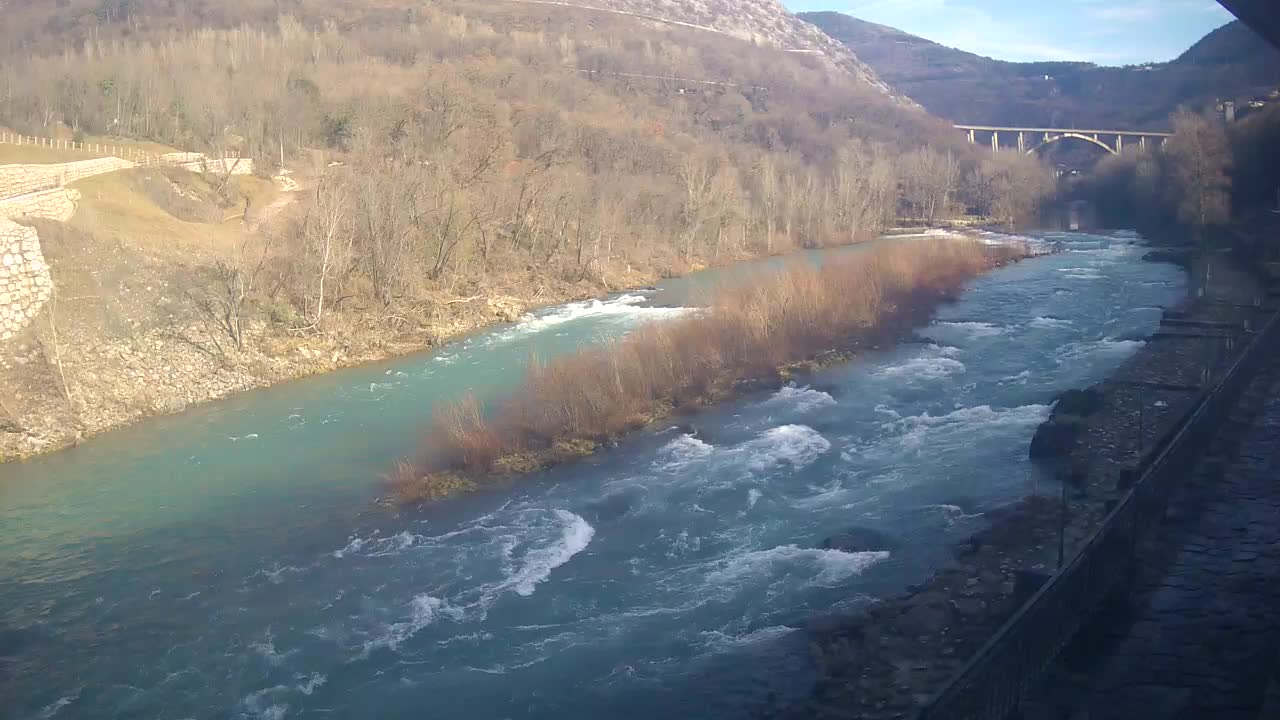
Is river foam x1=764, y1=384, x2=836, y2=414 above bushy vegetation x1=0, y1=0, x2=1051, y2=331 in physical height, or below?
below

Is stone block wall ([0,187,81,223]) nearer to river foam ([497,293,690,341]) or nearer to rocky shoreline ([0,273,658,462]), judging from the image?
rocky shoreline ([0,273,658,462])

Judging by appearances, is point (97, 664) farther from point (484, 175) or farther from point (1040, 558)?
point (484, 175)

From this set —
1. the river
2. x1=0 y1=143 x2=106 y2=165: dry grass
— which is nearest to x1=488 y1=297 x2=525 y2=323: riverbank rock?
the river

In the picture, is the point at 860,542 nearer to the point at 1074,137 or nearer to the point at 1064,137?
the point at 1074,137

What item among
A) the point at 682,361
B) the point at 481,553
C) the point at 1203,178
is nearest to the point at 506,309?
the point at 682,361

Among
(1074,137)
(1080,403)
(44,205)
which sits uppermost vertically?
(1074,137)

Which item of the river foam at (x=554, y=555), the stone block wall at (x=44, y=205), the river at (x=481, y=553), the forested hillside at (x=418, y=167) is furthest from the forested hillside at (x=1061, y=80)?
the stone block wall at (x=44, y=205)
